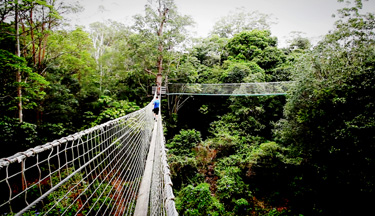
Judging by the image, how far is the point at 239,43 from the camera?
29.0ft

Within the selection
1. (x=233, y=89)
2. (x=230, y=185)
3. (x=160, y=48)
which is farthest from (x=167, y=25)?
(x=230, y=185)

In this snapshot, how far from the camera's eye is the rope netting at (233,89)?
611 cm

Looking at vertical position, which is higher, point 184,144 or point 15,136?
point 15,136

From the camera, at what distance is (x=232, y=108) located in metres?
7.37

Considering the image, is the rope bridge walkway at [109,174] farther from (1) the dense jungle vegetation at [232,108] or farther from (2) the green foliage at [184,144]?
(2) the green foliage at [184,144]

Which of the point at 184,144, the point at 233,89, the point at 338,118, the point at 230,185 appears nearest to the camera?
the point at 338,118

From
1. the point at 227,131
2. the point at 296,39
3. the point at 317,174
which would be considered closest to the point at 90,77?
the point at 227,131

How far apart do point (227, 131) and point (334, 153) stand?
11.5ft

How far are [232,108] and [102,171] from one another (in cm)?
670

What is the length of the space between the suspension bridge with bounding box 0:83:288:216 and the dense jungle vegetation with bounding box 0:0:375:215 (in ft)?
2.72

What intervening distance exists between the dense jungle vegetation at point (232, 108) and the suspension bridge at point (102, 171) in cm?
83

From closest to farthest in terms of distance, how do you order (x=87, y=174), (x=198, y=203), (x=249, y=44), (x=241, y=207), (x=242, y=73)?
(x=87, y=174) < (x=198, y=203) < (x=241, y=207) < (x=242, y=73) < (x=249, y=44)

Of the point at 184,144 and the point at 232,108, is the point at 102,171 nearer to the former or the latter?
the point at 184,144

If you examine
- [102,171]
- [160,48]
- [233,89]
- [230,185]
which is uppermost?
[160,48]
